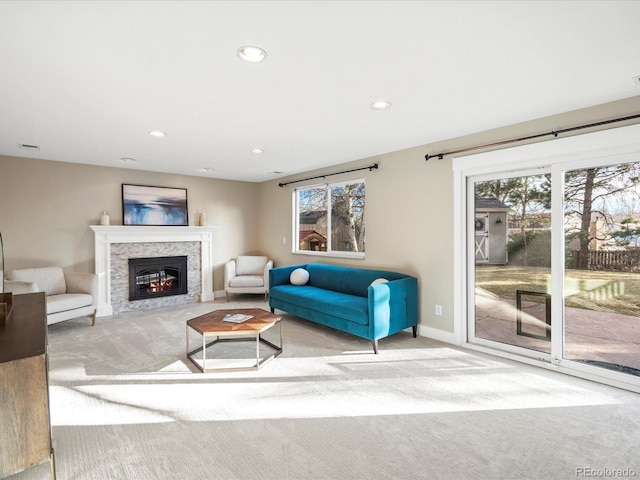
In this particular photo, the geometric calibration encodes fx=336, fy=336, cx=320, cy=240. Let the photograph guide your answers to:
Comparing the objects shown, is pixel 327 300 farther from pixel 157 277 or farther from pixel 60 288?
pixel 60 288

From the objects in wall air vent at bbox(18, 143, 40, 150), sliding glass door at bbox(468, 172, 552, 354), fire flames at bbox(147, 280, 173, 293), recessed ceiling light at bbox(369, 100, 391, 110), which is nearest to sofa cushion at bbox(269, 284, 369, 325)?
sliding glass door at bbox(468, 172, 552, 354)

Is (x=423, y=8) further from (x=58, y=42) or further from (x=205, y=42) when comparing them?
(x=58, y=42)

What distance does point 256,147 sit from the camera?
164 inches

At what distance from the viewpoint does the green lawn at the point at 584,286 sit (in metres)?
2.77

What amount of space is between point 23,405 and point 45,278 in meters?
3.81

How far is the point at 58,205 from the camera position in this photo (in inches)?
193

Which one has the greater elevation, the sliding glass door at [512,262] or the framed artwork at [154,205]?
the framed artwork at [154,205]

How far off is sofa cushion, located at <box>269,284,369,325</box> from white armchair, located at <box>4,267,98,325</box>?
243cm

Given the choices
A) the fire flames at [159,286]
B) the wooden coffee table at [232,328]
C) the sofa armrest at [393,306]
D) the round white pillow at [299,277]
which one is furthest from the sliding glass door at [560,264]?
the fire flames at [159,286]

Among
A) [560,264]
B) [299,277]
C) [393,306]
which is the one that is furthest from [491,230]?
[299,277]

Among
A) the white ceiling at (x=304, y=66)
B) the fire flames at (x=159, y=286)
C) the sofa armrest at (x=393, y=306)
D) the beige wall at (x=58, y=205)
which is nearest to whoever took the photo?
the white ceiling at (x=304, y=66)

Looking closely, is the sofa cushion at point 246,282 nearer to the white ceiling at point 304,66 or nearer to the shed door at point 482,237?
the white ceiling at point 304,66

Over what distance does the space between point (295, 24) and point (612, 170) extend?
2843mm

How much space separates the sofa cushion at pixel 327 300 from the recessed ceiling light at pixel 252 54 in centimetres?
255
